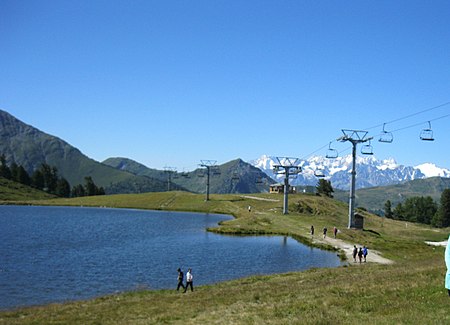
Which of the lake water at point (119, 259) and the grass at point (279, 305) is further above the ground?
the grass at point (279, 305)

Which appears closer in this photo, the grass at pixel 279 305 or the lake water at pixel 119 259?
the grass at pixel 279 305

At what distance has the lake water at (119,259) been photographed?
50594 millimetres

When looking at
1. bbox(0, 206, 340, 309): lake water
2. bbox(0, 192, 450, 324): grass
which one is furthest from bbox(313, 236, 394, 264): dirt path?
bbox(0, 192, 450, 324): grass

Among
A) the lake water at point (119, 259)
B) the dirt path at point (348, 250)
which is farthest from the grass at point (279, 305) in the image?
the dirt path at point (348, 250)

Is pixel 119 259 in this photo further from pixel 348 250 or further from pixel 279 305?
pixel 279 305

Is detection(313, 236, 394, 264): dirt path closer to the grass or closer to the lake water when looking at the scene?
the lake water

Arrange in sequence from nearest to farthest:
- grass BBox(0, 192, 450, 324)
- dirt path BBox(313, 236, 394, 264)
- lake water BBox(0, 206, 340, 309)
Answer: grass BBox(0, 192, 450, 324) → lake water BBox(0, 206, 340, 309) → dirt path BBox(313, 236, 394, 264)

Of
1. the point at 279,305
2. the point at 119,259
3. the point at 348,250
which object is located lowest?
the point at 119,259

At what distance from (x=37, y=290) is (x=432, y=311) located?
3999cm

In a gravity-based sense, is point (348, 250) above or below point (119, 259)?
above

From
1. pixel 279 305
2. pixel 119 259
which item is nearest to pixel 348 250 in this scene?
pixel 119 259

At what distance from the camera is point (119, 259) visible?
7025cm

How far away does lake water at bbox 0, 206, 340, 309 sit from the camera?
50.6 meters

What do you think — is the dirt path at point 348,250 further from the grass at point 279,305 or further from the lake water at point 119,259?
the grass at point 279,305
